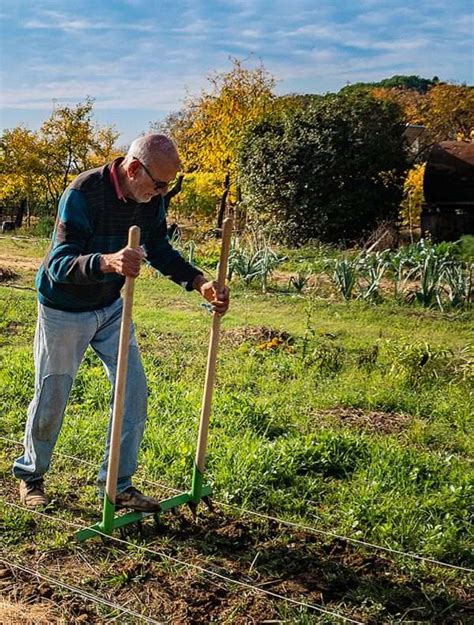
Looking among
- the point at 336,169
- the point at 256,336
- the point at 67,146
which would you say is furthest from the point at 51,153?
the point at 256,336

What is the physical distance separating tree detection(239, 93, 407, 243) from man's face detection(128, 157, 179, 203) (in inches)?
454

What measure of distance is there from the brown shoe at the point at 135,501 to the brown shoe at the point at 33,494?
45 centimetres

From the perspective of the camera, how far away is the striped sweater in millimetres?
3133

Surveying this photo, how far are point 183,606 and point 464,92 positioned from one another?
2402cm

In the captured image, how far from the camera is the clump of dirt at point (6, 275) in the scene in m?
11.1

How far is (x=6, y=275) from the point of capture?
36.9 ft

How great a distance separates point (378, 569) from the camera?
3.32 metres

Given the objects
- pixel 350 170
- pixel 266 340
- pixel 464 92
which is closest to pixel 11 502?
pixel 266 340

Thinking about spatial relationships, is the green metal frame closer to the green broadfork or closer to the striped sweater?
the green broadfork

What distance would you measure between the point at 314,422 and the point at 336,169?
10.3 m

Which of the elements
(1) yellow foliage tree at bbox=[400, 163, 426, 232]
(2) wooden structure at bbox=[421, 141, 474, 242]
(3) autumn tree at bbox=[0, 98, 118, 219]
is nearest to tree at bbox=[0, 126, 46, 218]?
(3) autumn tree at bbox=[0, 98, 118, 219]

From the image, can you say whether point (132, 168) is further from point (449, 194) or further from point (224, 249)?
point (449, 194)

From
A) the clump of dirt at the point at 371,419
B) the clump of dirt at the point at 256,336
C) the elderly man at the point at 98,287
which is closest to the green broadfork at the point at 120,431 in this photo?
the elderly man at the point at 98,287

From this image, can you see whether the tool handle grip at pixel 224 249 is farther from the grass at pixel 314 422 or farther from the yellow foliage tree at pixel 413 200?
the yellow foliage tree at pixel 413 200
